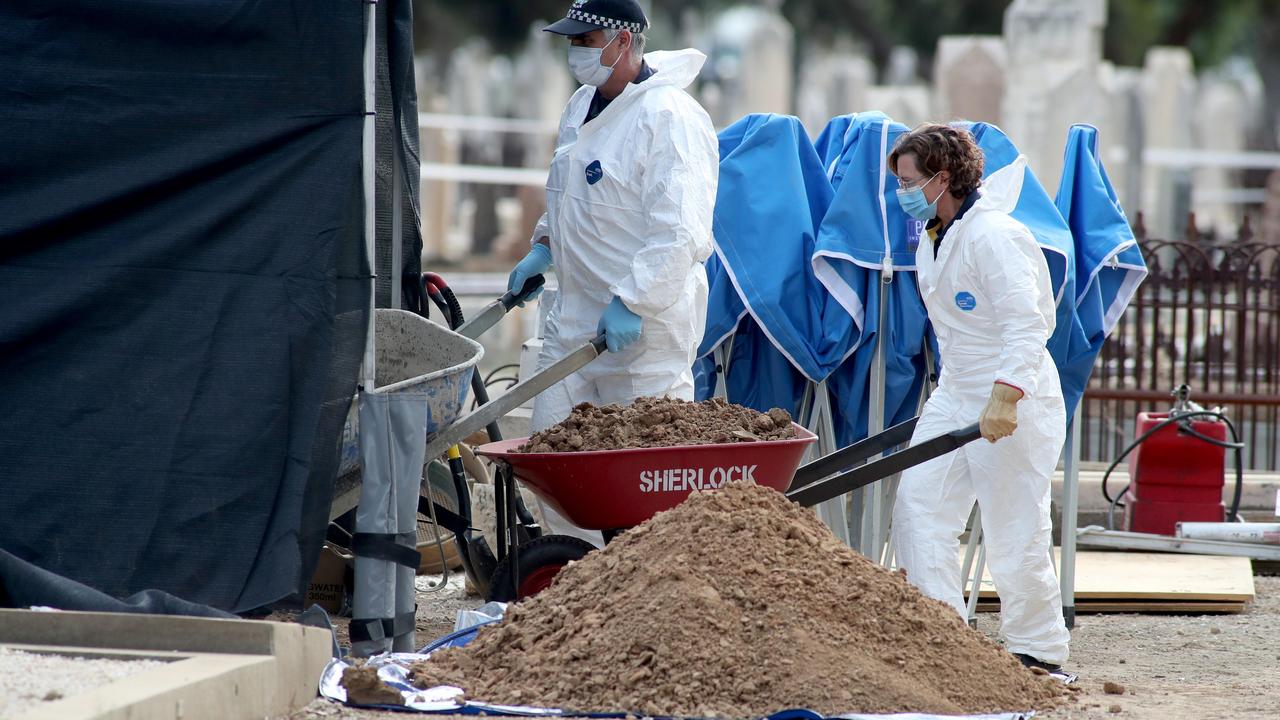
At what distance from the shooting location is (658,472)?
4977 mm

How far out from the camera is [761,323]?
251 inches

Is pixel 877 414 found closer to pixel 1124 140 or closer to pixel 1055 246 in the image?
pixel 1055 246

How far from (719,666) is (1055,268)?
8.49 ft

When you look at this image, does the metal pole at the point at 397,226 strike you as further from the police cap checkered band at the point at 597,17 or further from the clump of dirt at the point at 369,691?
the clump of dirt at the point at 369,691

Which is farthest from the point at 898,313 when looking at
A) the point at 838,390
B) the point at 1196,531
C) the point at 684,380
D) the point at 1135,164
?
the point at 1135,164

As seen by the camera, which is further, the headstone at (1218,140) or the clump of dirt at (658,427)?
the headstone at (1218,140)

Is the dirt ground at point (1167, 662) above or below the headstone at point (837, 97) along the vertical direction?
below

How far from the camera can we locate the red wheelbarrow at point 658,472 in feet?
16.1

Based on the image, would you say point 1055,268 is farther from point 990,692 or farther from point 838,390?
point 990,692

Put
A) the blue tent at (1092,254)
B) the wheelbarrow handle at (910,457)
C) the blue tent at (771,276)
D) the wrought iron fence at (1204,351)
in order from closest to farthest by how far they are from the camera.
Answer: the wheelbarrow handle at (910,457)
the blue tent at (1092,254)
the blue tent at (771,276)
the wrought iron fence at (1204,351)

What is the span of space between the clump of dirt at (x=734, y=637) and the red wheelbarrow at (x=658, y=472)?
0.30 meters

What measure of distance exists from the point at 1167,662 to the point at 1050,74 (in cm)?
898

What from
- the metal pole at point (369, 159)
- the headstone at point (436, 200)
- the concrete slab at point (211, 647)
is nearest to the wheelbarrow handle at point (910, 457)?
the metal pole at point (369, 159)

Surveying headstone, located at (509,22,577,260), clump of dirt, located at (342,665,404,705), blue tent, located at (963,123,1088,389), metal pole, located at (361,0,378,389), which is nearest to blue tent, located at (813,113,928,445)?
blue tent, located at (963,123,1088,389)
